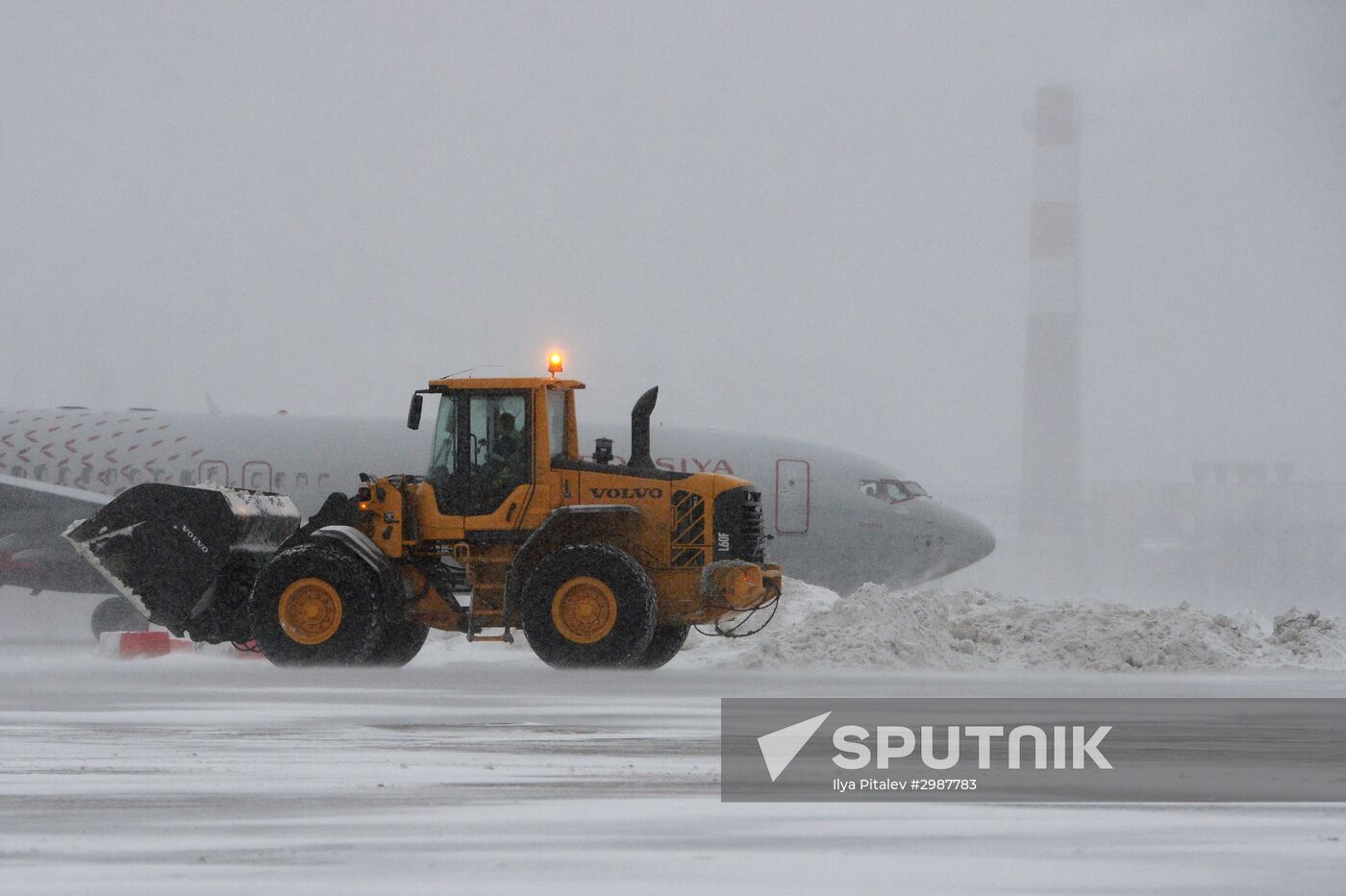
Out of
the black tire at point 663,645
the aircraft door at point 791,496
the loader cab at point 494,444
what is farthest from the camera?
the aircraft door at point 791,496

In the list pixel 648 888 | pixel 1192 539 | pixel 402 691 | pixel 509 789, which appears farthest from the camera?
pixel 1192 539

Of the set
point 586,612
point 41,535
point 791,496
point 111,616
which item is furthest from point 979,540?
point 41,535

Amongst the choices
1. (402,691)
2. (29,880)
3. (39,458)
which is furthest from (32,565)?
(29,880)

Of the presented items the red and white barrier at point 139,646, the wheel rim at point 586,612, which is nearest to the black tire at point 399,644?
the wheel rim at point 586,612

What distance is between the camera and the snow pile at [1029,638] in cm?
A: 1867

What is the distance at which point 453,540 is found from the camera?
687 inches

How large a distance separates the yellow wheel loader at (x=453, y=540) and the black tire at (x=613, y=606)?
0.24 m

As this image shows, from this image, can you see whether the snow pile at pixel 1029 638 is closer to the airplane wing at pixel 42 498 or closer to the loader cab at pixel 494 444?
the loader cab at pixel 494 444

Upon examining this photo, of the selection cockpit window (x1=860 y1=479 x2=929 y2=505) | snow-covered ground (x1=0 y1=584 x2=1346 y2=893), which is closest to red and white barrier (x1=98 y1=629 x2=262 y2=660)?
snow-covered ground (x1=0 y1=584 x2=1346 y2=893)

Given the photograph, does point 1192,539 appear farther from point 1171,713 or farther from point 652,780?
point 652,780

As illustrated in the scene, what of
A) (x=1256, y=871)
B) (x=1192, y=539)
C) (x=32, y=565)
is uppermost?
(x=1256, y=871)

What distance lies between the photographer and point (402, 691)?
14.7m

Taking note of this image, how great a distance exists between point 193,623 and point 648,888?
12270mm

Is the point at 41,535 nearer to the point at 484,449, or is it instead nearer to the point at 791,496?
the point at 791,496
